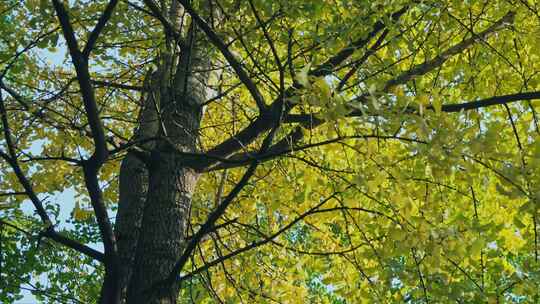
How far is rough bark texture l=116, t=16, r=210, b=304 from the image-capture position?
9.49ft

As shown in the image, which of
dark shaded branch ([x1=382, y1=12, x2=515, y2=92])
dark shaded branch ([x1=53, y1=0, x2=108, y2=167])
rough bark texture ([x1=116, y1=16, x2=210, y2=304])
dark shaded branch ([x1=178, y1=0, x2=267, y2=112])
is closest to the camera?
dark shaded branch ([x1=53, y1=0, x2=108, y2=167])

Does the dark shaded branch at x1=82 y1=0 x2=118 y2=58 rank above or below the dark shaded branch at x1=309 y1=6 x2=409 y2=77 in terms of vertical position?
below

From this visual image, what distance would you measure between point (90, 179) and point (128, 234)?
917mm

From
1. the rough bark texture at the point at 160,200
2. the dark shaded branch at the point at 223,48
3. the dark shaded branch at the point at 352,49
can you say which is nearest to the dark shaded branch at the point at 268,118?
the dark shaded branch at the point at 352,49

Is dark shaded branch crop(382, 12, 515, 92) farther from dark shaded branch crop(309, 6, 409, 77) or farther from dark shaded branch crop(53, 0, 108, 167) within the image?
dark shaded branch crop(53, 0, 108, 167)

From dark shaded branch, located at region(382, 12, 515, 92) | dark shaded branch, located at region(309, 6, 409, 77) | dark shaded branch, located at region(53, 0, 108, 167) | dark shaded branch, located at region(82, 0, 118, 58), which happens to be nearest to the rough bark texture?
dark shaded branch, located at region(53, 0, 108, 167)

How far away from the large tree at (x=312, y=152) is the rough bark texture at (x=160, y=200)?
10 millimetres

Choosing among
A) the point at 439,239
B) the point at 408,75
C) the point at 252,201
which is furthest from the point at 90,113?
the point at 252,201

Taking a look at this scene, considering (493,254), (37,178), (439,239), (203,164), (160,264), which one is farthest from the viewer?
(37,178)

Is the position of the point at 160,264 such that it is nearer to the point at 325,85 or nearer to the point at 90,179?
the point at 90,179

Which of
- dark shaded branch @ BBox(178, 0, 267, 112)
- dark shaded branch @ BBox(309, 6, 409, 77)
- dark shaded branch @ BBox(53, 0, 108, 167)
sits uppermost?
dark shaded branch @ BBox(309, 6, 409, 77)

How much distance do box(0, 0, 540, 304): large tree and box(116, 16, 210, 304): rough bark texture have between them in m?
0.01

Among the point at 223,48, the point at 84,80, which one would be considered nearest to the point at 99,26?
the point at 84,80

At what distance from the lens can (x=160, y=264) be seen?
294 centimetres
